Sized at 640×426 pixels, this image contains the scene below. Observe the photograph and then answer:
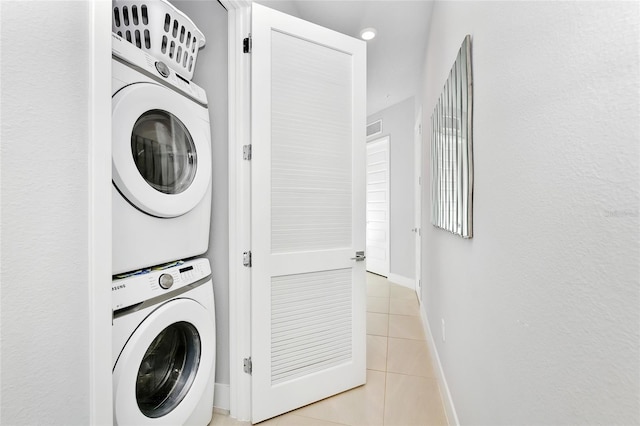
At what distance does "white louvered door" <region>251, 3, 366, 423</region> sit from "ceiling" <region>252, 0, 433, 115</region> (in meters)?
0.55

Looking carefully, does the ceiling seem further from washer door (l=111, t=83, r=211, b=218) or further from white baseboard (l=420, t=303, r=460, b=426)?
white baseboard (l=420, t=303, r=460, b=426)

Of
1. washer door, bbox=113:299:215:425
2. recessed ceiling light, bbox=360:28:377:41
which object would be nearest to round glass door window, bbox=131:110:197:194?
washer door, bbox=113:299:215:425

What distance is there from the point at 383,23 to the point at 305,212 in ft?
6.27

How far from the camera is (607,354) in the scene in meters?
0.48

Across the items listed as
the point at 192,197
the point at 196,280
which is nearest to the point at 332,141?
the point at 192,197

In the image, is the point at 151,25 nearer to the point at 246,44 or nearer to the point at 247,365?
the point at 246,44

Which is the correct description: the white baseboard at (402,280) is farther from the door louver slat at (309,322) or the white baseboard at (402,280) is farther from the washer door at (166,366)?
the washer door at (166,366)

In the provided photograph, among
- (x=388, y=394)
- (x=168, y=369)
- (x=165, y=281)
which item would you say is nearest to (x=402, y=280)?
(x=388, y=394)

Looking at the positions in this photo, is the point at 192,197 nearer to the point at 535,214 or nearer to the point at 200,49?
the point at 200,49

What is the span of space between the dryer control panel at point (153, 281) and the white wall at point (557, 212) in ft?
4.04

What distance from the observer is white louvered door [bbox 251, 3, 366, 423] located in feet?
5.12

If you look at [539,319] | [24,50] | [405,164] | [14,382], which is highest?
[405,164]

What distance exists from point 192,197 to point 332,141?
85 centimetres

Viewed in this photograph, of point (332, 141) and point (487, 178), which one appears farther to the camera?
point (332, 141)
